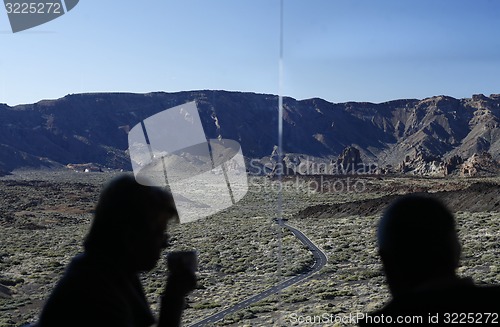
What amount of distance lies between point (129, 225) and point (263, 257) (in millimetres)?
18989

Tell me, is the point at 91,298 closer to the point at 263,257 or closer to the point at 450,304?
the point at 450,304

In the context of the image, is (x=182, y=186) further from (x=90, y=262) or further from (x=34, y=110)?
(x=34, y=110)

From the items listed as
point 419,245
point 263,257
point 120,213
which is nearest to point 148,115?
point 263,257

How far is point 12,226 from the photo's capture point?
3928 cm

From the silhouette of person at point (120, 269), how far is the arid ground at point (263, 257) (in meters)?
8.45

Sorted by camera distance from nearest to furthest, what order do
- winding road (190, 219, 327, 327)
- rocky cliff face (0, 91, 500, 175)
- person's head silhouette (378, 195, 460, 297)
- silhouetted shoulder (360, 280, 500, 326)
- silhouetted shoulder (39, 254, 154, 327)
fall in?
silhouetted shoulder (39, 254, 154, 327) → silhouetted shoulder (360, 280, 500, 326) → person's head silhouette (378, 195, 460, 297) → winding road (190, 219, 327, 327) → rocky cliff face (0, 91, 500, 175)

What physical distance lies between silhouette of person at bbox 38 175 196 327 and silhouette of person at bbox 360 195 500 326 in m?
0.78

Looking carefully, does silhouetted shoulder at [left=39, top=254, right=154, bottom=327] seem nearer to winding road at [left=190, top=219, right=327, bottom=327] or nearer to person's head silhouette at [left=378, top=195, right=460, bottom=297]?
person's head silhouette at [left=378, top=195, right=460, bottom=297]

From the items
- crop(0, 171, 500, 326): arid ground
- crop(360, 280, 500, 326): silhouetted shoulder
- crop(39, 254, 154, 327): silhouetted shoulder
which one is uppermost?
crop(39, 254, 154, 327): silhouetted shoulder

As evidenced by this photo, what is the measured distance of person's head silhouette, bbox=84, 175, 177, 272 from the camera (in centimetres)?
184

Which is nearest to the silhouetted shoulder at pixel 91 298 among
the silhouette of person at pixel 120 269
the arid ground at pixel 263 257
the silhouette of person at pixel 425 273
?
the silhouette of person at pixel 120 269

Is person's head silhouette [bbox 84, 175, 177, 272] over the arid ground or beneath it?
over

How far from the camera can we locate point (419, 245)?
1893mm

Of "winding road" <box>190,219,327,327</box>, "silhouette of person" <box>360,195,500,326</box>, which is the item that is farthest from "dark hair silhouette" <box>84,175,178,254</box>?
"winding road" <box>190,219,327,327</box>
